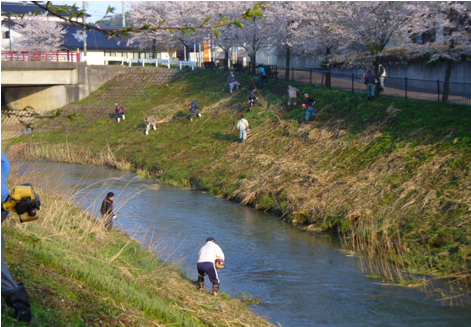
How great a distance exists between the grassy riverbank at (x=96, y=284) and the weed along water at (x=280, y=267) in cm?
102

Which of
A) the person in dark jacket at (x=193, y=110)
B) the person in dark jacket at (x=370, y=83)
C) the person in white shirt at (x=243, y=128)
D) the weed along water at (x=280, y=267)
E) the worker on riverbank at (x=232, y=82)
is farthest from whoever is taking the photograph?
the worker on riverbank at (x=232, y=82)

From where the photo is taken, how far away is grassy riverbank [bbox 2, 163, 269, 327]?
6.35m

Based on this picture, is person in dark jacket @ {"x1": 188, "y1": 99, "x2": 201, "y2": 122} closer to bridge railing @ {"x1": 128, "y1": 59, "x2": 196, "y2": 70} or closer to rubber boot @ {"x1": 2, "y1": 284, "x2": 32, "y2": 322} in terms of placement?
bridge railing @ {"x1": 128, "y1": 59, "x2": 196, "y2": 70}

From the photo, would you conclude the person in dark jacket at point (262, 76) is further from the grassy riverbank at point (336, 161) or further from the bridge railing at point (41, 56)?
the bridge railing at point (41, 56)

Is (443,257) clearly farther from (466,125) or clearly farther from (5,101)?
(5,101)

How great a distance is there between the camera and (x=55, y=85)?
41.5 metres

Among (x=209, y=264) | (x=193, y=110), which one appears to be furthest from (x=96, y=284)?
(x=193, y=110)

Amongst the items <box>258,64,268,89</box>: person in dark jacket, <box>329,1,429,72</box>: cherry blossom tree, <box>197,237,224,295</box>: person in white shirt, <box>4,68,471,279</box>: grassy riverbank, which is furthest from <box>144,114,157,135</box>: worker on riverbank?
<box>197,237,224,295</box>: person in white shirt

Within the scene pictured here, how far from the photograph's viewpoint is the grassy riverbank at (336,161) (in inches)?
536

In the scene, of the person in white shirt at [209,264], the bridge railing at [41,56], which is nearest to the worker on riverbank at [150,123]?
the bridge railing at [41,56]

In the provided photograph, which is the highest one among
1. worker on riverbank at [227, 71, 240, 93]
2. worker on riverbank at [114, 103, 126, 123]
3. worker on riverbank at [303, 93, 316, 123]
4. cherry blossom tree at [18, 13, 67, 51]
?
cherry blossom tree at [18, 13, 67, 51]

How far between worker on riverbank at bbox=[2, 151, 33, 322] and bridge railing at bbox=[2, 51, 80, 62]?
1372 inches

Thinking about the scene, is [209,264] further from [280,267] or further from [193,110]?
[193,110]

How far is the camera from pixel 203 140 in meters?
27.9
